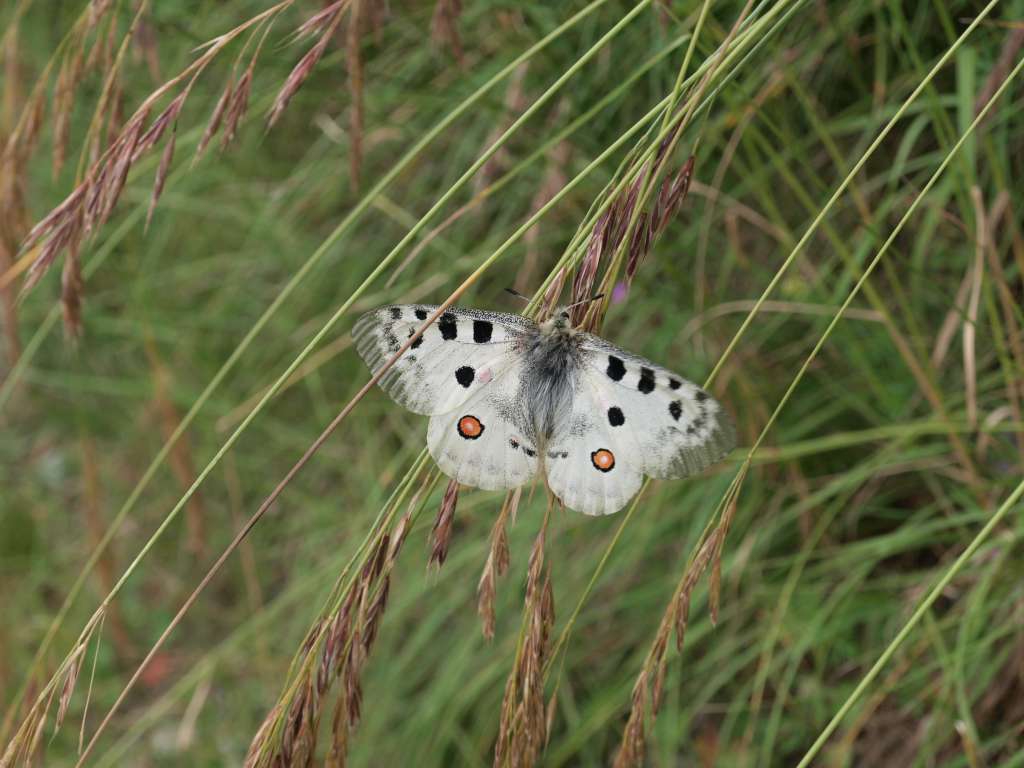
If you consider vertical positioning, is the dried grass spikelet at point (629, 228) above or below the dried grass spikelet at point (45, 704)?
above

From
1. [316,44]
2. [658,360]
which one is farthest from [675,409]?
[658,360]

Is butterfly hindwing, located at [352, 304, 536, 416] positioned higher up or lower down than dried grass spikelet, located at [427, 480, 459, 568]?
higher up

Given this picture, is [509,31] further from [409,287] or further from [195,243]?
[195,243]

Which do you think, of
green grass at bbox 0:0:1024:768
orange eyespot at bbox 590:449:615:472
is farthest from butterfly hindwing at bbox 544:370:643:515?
green grass at bbox 0:0:1024:768

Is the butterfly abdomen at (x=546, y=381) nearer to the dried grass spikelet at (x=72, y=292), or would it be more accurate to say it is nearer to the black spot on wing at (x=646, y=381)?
the black spot on wing at (x=646, y=381)

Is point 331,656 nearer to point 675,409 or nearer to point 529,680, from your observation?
point 529,680

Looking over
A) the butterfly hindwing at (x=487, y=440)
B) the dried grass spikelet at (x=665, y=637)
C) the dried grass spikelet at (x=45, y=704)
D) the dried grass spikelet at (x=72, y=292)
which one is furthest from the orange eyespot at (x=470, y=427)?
the dried grass spikelet at (x=72, y=292)

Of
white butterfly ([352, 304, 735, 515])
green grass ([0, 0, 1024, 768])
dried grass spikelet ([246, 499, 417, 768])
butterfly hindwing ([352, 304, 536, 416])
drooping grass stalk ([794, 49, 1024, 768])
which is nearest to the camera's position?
drooping grass stalk ([794, 49, 1024, 768])

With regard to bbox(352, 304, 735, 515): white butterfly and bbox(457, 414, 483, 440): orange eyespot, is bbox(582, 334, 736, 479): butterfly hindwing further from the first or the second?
bbox(457, 414, 483, 440): orange eyespot
